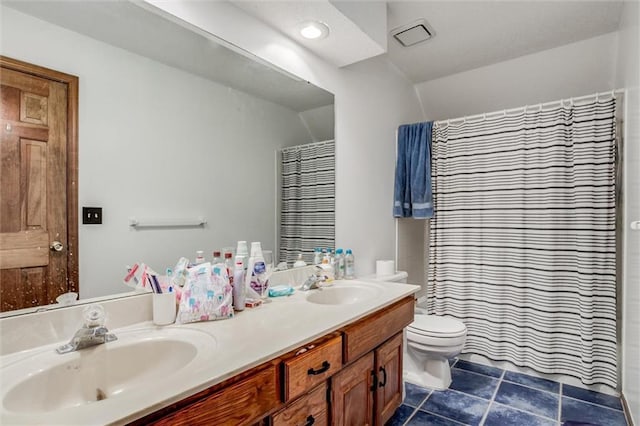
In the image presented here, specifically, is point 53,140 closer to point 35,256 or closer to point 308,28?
point 35,256

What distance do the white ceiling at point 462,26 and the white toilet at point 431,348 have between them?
4.94ft

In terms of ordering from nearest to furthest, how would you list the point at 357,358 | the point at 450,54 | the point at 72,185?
1. the point at 72,185
2. the point at 357,358
3. the point at 450,54

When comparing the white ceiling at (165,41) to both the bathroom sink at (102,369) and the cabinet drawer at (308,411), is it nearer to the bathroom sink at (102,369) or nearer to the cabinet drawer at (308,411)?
the bathroom sink at (102,369)

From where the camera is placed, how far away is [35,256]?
1027mm

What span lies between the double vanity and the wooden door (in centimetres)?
10

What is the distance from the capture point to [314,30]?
5.79ft

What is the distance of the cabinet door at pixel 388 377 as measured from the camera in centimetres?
155

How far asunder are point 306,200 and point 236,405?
4.25 ft

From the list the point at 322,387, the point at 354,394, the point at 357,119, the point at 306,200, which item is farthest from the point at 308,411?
the point at 357,119

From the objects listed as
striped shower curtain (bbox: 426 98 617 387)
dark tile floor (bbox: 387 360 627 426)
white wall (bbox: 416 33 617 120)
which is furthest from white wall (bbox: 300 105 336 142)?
dark tile floor (bbox: 387 360 627 426)

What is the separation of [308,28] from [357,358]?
1578mm

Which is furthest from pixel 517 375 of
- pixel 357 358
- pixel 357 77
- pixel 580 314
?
pixel 357 77

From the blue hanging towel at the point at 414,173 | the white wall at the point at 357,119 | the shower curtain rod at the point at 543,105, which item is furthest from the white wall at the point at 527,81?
the blue hanging towel at the point at 414,173

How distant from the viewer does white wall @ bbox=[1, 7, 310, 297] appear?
3.67ft
